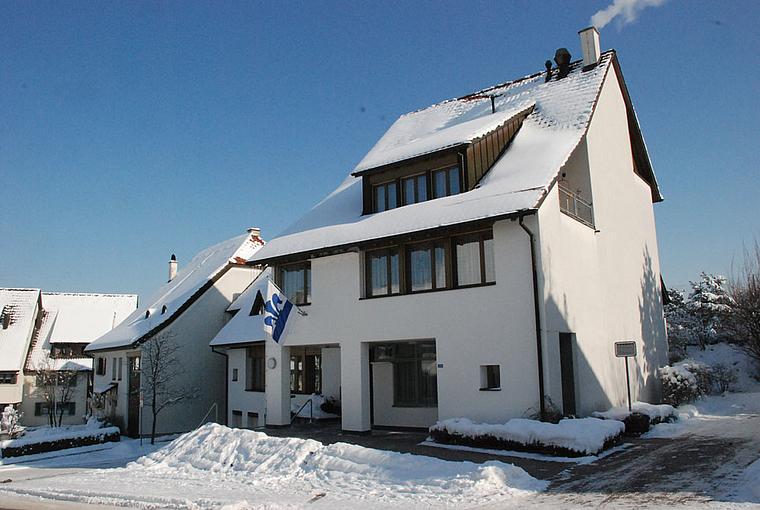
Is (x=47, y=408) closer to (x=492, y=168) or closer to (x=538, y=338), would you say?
(x=492, y=168)

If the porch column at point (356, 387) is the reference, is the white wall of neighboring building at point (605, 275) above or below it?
above

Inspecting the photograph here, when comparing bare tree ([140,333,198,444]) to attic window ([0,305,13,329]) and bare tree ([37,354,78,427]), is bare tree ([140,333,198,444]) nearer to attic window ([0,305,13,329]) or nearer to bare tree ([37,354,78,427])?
bare tree ([37,354,78,427])

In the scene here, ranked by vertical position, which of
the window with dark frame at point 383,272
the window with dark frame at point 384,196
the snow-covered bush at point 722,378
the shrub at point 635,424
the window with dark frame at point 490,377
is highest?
the window with dark frame at point 384,196

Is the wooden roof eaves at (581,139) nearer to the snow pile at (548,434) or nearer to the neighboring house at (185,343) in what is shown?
the snow pile at (548,434)

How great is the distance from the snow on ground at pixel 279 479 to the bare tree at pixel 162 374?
1254cm

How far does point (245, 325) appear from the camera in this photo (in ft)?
91.0

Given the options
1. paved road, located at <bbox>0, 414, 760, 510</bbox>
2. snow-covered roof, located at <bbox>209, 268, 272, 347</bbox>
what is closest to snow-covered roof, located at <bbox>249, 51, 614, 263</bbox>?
snow-covered roof, located at <bbox>209, 268, 272, 347</bbox>

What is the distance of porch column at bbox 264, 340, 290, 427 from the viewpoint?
20.8m

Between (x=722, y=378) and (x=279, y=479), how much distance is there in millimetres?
19811

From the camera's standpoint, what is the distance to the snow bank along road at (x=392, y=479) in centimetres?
963

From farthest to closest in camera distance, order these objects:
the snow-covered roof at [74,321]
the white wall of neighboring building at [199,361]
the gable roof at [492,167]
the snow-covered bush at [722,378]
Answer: the snow-covered roof at [74,321], the white wall of neighboring building at [199,361], the snow-covered bush at [722,378], the gable roof at [492,167]

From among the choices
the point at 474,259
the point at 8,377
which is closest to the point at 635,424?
the point at 474,259

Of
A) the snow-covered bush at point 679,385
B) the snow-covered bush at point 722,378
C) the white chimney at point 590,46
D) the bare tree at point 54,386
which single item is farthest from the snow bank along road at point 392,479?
the bare tree at point 54,386

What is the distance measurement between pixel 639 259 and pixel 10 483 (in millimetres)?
20649
